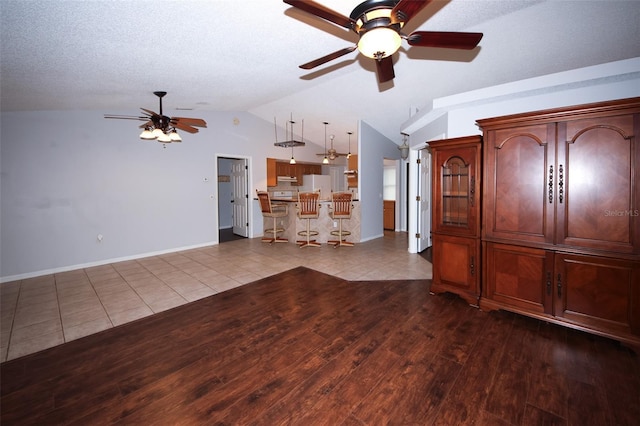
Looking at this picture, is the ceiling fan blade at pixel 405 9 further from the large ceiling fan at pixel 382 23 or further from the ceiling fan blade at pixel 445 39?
the ceiling fan blade at pixel 445 39

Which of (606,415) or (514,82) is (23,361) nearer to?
(606,415)

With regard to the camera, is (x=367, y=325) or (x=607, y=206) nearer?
(x=607, y=206)

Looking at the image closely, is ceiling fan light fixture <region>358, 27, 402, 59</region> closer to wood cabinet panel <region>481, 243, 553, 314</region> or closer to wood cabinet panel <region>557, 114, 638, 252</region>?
wood cabinet panel <region>557, 114, 638, 252</region>

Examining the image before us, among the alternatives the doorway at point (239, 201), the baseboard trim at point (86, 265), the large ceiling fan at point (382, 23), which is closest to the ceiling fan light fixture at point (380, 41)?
the large ceiling fan at point (382, 23)

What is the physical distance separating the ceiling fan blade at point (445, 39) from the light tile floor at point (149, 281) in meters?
3.04

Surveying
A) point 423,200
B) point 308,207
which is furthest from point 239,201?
point 423,200

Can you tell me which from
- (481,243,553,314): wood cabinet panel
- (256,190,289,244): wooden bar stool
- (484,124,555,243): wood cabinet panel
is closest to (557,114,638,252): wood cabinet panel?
(484,124,555,243): wood cabinet panel

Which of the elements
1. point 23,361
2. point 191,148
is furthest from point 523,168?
point 191,148

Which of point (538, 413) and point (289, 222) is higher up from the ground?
point (289, 222)

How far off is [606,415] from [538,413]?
0.39 metres

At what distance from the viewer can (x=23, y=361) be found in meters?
2.21

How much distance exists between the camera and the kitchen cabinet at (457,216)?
3040mm

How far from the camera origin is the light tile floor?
278 centimetres

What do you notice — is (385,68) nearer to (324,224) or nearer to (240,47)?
(240,47)
